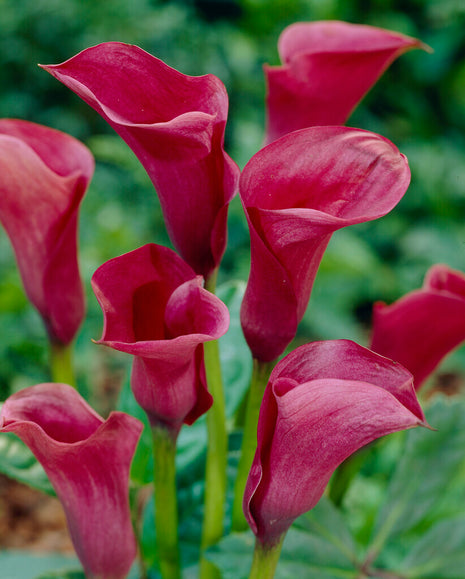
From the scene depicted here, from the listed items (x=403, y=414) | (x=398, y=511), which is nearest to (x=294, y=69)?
(x=403, y=414)

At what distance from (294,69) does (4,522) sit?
3.89 ft

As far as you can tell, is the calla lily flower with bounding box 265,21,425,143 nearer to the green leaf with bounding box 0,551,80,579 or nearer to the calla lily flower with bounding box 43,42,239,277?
the calla lily flower with bounding box 43,42,239,277

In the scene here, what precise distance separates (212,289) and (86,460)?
0.33ft

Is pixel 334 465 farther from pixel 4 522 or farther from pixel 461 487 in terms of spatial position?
pixel 4 522

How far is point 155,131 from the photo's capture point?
0.26 meters

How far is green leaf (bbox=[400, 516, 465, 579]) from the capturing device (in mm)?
452

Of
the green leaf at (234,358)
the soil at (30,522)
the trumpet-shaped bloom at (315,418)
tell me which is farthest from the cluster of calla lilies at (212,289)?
the soil at (30,522)

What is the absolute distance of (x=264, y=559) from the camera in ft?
1.05

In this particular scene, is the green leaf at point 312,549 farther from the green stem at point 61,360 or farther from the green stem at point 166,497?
the green stem at point 61,360

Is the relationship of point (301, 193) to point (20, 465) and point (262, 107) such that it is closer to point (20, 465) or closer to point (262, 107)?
point (20, 465)

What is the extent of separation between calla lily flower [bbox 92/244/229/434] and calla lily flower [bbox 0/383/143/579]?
2cm

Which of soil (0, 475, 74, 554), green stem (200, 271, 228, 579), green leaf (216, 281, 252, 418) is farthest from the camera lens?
soil (0, 475, 74, 554)

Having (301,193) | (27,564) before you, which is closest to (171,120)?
(301,193)

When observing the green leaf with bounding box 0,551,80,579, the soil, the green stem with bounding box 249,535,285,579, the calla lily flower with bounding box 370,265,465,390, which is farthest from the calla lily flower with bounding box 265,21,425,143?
the soil
